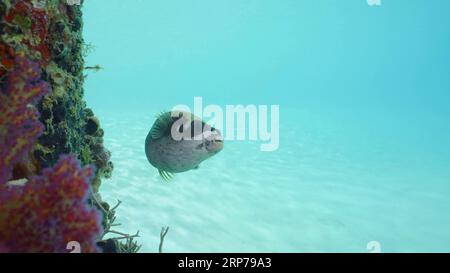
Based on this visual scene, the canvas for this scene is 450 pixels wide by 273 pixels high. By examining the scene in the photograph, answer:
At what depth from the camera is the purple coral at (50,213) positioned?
5.20 ft

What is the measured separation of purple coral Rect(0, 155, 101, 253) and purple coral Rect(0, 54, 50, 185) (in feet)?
0.80

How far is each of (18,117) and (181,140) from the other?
1319 millimetres

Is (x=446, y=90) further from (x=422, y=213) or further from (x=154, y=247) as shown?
(x=154, y=247)

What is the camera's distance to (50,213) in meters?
1.59

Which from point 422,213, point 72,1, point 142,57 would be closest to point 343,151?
point 422,213

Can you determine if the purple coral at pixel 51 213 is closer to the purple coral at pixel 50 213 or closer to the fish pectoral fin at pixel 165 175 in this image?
the purple coral at pixel 50 213

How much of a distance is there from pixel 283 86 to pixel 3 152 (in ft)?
551

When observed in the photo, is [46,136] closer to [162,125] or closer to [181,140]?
[162,125]

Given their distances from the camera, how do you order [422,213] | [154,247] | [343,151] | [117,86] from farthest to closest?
1. [117,86]
2. [343,151]
3. [422,213]
4. [154,247]

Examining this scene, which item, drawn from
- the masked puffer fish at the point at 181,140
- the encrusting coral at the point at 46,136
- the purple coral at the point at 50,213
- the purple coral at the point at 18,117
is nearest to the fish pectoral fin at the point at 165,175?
the masked puffer fish at the point at 181,140

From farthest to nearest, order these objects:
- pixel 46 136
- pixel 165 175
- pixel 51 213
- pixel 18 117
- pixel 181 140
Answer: pixel 165 175 → pixel 181 140 → pixel 46 136 → pixel 18 117 → pixel 51 213

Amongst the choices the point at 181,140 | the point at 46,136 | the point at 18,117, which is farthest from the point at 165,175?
the point at 18,117

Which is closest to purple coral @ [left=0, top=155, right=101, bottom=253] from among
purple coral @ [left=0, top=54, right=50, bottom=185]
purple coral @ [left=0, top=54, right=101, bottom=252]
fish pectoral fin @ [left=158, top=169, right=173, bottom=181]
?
purple coral @ [left=0, top=54, right=101, bottom=252]

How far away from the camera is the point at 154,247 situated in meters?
5.47
